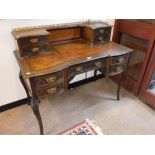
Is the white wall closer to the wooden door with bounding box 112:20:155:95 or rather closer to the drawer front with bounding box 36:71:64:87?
the drawer front with bounding box 36:71:64:87

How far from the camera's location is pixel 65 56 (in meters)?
1.35

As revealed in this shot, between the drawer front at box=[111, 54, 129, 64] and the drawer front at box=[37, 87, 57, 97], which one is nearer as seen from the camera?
the drawer front at box=[37, 87, 57, 97]

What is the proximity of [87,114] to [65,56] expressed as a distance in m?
0.79

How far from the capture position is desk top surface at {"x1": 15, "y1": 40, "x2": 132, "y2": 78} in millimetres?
1146

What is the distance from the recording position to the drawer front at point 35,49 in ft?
4.20

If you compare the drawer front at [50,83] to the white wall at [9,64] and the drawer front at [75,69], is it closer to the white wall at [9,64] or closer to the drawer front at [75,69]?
the drawer front at [75,69]

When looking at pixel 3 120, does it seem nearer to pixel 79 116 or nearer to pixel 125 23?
pixel 79 116

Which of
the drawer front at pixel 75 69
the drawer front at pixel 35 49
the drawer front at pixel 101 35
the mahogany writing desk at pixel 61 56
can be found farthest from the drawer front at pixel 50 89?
the drawer front at pixel 101 35

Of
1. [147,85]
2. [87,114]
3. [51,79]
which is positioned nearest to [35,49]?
[51,79]

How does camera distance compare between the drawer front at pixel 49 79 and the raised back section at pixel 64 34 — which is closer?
the drawer front at pixel 49 79

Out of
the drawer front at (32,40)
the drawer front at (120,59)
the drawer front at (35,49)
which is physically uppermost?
the drawer front at (32,40)

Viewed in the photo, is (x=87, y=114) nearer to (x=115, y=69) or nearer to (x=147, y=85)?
(x=115, y=69)

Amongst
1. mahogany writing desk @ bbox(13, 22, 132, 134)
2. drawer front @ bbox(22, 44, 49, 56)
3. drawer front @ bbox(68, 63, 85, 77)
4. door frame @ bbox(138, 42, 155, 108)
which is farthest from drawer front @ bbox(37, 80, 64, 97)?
door frame @ bbox(138, 42, 155, 108)

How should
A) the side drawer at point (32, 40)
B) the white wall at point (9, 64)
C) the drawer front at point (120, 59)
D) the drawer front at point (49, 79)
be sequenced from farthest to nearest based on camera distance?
1. the drawer front at point (120, 59)
2. the white wall at point (9, 64)
3. the side drawer at point (32, 40)
4. the drawer front at point (49, 79)
